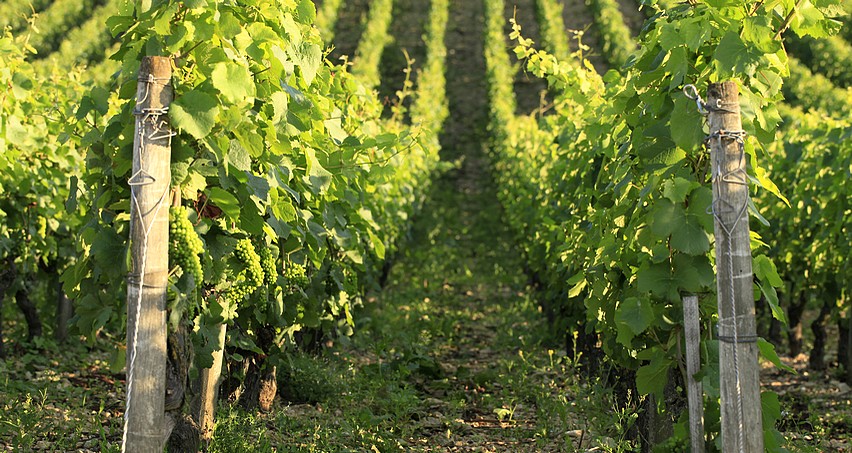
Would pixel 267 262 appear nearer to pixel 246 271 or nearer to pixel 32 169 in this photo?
pixel 246 271

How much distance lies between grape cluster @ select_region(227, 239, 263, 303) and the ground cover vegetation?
17 mm

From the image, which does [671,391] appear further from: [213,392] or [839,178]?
[839,178]

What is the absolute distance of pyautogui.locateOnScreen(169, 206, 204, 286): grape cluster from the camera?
292cm

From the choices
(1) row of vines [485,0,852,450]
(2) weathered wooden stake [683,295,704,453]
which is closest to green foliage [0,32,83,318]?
(1) row of vines [485,0,852,450]

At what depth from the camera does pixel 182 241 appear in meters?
2.93

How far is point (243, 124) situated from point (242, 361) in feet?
6.89

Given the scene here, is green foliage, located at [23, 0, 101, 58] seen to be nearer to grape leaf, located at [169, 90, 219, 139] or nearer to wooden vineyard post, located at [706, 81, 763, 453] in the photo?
grape leaf, located at [169, 90, 219, 139]

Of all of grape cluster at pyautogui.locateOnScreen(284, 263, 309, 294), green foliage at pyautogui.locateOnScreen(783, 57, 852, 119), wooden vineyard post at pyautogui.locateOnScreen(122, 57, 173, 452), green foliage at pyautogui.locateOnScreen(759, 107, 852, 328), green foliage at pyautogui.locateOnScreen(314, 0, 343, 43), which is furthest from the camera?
green foliage at pyautogui.locateOnScreen(314, 0, 343, 43)


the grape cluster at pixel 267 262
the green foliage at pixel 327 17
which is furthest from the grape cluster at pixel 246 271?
the green foliage at pixel 327 17

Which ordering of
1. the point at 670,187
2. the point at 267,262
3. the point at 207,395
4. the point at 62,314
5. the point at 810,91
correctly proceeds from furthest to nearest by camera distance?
the point at 810,91, the point at 62,314, the point at 207,395, the point at 267,262, the point at 670,187

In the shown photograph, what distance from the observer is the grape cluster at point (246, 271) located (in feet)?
11.3

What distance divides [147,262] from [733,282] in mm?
1945

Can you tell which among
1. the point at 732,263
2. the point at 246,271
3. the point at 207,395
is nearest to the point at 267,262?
the point at 246,271

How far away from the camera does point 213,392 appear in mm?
3973
